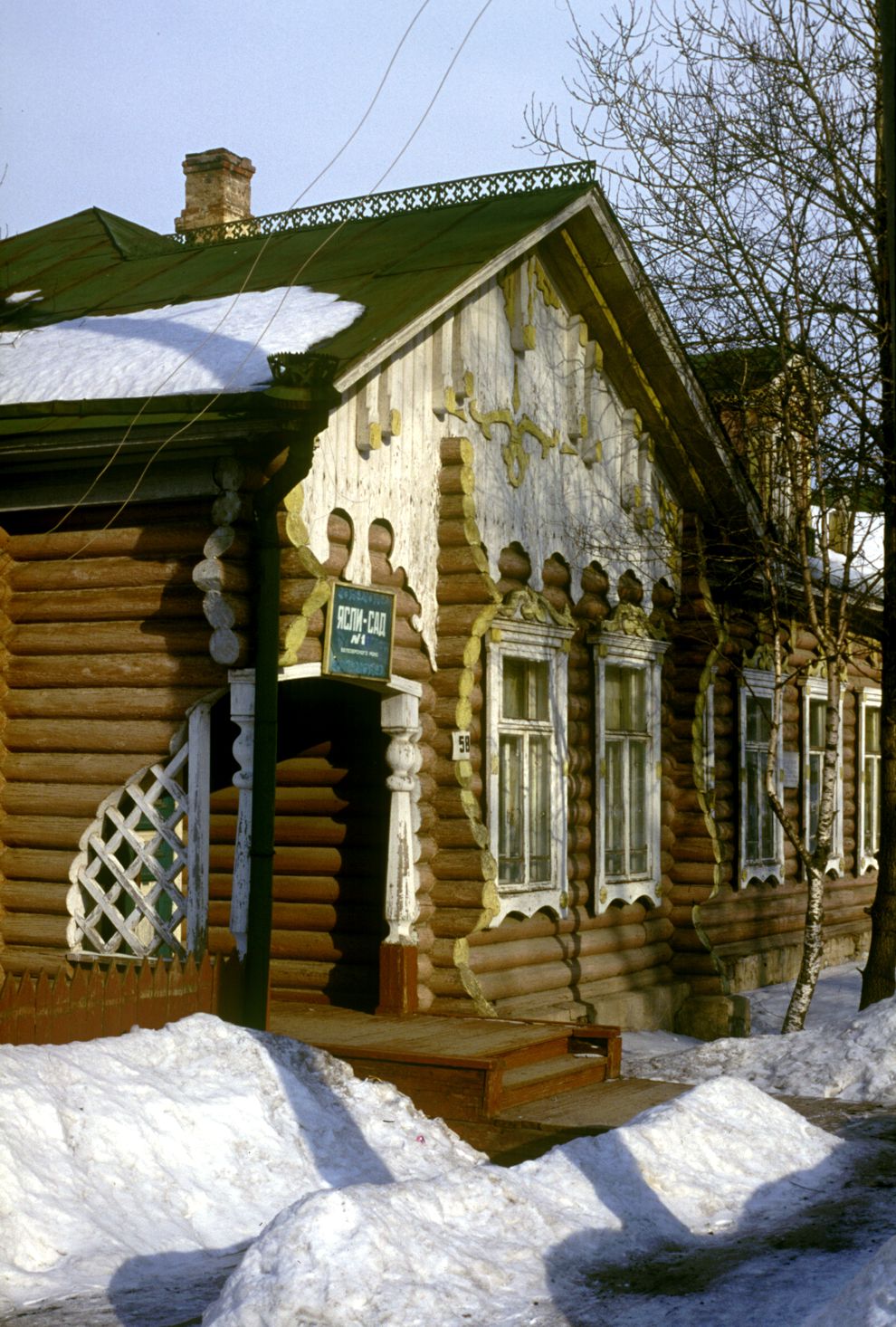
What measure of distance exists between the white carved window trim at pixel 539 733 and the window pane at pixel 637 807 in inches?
61.0

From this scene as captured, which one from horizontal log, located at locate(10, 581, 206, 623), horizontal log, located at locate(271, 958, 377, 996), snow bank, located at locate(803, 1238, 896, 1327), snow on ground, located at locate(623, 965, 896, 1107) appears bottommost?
snow on ground, located at locate(623, 965, 896, 1107)

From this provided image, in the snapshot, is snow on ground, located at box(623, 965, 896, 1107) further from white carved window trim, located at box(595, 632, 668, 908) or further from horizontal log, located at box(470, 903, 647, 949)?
white carved window trim, located at box(595, 632, 668, 908)

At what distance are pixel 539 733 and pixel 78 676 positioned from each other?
382 centimetres

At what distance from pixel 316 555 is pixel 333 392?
1.31 metres

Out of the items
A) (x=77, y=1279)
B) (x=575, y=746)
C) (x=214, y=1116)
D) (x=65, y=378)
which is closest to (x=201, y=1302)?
(x=77, y=1279)

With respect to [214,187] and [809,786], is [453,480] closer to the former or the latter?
[214,187]

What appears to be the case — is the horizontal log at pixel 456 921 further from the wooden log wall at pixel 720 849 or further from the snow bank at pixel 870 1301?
the snow bank at pixel 870 1301

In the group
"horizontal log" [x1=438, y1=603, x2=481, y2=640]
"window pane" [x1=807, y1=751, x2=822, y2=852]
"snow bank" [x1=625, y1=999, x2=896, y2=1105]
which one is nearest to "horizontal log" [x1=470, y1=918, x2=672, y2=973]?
"snow bank" [x1=625, y1=999, x2=896, y2=1105]

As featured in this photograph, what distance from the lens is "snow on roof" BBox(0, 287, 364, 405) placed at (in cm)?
1012

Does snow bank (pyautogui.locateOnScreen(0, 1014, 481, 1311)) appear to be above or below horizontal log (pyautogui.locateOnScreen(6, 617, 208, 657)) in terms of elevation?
below

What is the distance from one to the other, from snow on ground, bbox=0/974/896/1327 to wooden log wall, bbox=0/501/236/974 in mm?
2269

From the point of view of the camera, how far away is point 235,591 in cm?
977

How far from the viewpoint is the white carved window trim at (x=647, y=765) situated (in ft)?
45.2

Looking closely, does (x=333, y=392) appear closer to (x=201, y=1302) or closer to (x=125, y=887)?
(x=125, y=887)
